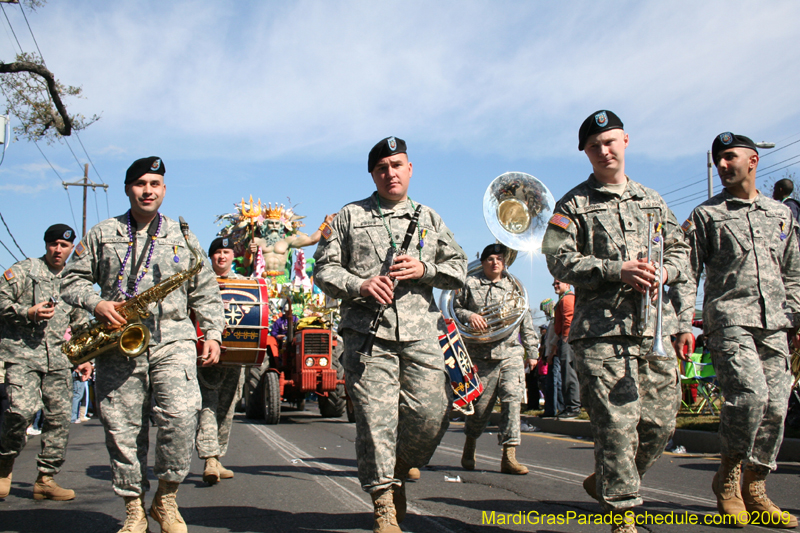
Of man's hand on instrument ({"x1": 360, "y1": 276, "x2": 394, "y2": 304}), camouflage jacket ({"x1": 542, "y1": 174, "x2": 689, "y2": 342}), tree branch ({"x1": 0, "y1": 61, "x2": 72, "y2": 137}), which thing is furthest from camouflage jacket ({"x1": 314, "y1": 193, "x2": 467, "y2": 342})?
tree branch ({"x1": 0, "y1": 61, "x2": 72, "y2": 137})

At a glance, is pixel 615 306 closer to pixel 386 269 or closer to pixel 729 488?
pixel 386 269

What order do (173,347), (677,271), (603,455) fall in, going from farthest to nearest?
(173,347) → (677,271) → (603,455)

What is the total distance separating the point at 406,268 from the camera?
156 inches

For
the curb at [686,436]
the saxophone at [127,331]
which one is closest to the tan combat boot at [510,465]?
the curb at [686,436]

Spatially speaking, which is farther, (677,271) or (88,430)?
(88,430)

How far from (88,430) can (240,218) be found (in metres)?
9.64

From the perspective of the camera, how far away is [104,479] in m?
6.85

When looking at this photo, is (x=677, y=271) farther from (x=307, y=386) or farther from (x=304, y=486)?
(x=307, y=386)

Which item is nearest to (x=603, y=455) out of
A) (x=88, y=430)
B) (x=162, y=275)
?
(x=162, y=275)

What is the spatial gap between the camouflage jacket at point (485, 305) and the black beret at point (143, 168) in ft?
12.4

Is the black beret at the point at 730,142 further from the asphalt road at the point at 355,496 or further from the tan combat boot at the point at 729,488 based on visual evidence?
the asphalt road at the point at 355,496

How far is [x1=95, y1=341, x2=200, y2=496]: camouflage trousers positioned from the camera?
3.97m

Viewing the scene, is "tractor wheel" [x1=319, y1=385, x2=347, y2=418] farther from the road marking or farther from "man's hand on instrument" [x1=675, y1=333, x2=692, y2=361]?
"man's hand on instrument" [x1=675, y1=333, x2=692, y2=361]

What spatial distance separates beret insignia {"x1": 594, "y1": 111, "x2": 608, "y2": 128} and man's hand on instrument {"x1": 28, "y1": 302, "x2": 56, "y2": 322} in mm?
4898
